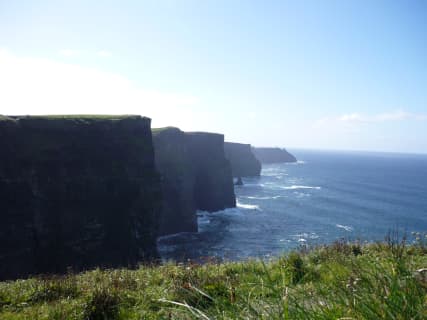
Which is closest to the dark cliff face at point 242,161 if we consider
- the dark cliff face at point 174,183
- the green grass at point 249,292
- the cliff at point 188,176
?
the cliff at point 188,176

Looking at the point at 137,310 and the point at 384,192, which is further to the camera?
the point at 384,192

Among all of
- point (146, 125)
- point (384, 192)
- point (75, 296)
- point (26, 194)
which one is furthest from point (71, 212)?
point (384, 192)

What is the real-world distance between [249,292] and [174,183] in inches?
2643

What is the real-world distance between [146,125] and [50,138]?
1532cm

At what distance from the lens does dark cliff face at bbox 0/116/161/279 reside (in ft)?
123

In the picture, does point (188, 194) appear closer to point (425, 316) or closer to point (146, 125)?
point (146, 125)

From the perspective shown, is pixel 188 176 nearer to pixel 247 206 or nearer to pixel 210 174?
pixel 210 174

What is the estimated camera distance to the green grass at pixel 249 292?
2238 millimetres

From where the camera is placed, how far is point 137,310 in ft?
17.9

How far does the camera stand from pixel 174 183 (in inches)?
2709

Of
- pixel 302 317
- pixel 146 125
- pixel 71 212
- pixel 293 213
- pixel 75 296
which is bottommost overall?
pixel 293 213

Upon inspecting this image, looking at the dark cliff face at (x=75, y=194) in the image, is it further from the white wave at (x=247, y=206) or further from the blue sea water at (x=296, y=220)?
the white wave at (x=247, y=206)

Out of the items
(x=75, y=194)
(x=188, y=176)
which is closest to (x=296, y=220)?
(x=188, y=176)

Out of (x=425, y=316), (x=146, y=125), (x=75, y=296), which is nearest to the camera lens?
(x=425, y=316)
